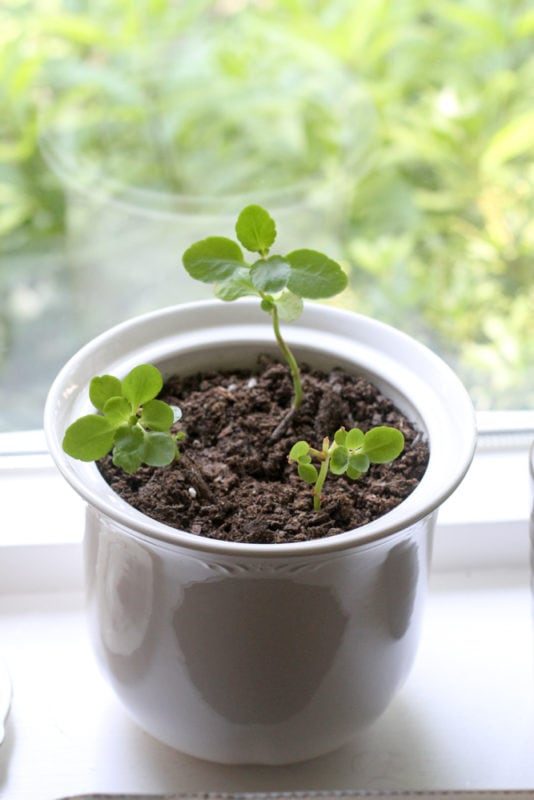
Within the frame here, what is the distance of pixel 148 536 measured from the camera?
0.44 metres

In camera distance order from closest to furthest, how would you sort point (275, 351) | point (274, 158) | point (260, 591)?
1. point (260, 591)
2. point (275, 351)
3. point (274, 158)

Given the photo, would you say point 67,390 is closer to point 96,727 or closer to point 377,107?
point 96,727

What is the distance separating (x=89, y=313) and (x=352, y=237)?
273mm

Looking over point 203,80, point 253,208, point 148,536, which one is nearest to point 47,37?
point 203,80

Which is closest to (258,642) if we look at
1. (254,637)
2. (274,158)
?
(254,637)

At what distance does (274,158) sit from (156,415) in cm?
53

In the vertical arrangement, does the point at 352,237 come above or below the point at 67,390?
below

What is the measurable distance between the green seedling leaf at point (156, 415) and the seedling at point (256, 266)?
2.5 inches

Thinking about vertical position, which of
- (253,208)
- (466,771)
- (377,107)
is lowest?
(466,771)

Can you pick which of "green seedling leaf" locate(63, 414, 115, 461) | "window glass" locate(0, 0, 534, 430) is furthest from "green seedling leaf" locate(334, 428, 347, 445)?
"window glass" locate(0, 0, 534, 430)

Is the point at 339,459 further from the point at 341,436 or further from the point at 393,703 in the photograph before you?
the point at 393,703

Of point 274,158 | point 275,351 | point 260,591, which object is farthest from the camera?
point 274,158

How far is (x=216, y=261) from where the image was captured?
51 centimetres

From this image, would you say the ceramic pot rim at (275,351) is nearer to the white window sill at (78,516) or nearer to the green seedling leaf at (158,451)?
the green seedling leaf at (158,451)
